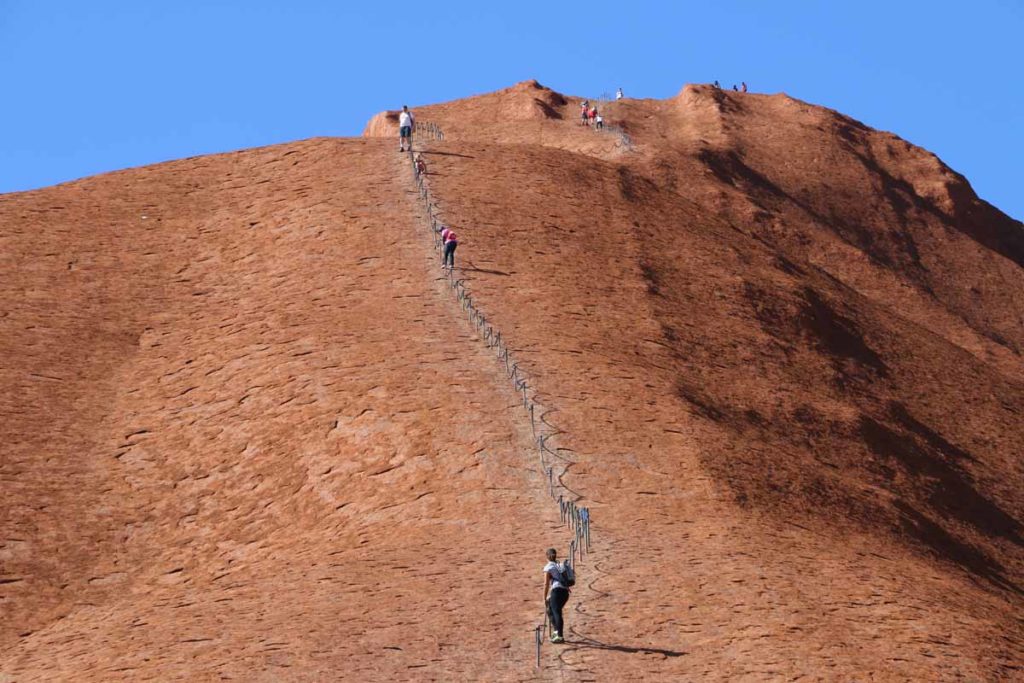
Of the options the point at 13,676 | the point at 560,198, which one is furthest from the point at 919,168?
the point at 13,676

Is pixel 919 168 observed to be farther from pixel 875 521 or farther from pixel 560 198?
pixel 875 521

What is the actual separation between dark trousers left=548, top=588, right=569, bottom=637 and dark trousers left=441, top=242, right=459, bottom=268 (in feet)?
78.7

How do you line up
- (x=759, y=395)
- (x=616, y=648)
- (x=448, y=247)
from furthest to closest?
(x=448, y=247) → (x=759, y=395) → (x=616, y=648)

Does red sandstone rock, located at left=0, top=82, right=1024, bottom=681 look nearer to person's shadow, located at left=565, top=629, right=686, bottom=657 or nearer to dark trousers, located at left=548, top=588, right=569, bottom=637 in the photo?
person's shadow, located at left=565, top=629, right=686, bottom=657

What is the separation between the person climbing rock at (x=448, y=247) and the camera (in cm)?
5047

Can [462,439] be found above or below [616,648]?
above

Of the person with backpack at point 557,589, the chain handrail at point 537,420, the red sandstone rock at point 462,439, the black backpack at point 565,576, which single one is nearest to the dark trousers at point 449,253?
the chain handrail at point 537,420

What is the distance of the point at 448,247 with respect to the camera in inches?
1988

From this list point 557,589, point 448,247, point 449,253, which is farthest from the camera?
point 449,253

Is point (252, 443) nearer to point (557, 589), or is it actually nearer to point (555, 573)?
point (555, 573)

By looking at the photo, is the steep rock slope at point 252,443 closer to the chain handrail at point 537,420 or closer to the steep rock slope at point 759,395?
the chain handrail at point 537,420

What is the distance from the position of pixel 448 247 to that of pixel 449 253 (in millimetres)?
361

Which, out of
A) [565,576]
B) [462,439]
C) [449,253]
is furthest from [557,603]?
[449,253]

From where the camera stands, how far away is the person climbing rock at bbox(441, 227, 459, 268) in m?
50.5
